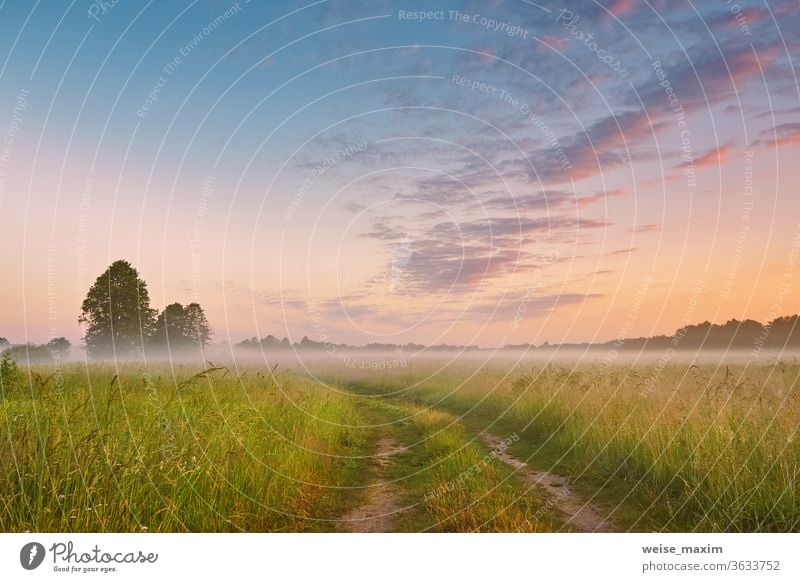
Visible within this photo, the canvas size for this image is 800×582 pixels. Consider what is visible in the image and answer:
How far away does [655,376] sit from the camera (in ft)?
58.4

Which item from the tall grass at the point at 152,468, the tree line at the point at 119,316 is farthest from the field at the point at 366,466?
the tree line at the point at 119,316

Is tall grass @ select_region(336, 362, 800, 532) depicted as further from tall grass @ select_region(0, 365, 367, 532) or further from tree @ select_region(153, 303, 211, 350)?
tree @ select_region(153, 303, 211, 350)

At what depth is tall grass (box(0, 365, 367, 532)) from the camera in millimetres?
6594

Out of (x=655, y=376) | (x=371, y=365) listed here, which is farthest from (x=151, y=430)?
(x=371, y=365)

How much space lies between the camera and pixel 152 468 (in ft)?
24.5

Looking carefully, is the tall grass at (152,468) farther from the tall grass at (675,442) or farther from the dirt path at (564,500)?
the tall grass at (675,442)

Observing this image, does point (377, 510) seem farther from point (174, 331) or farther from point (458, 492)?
point (174, 331)

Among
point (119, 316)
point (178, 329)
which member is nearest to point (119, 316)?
point (119, 316)

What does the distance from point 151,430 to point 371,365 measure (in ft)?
121

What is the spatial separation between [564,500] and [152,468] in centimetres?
671

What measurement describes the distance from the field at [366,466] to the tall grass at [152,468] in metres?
0.03

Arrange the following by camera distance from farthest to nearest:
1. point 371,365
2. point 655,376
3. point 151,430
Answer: point 371,365 → point 655,376 → point 151,430
